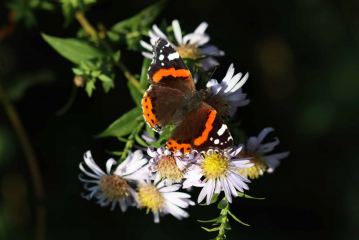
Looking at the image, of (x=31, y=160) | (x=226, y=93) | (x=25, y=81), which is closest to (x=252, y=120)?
(x=226, y=93)

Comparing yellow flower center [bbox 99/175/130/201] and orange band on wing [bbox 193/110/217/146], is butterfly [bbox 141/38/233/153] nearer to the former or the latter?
orange band on wing [bbox 193/110/217/146]

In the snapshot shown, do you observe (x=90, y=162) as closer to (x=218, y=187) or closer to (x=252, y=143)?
(x=218, y=187)

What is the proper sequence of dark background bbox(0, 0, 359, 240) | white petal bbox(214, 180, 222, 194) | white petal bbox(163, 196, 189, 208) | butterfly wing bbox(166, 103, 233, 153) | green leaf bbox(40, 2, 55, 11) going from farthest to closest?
dark background bbox(0, 0, 359, 240) < green leaf bbox(40, 2, 55, 11) < white petal bbox(163, 196, 189, 208) < white petal bbox(214, 180, 222, 194) < butterfly wing bbox(166, 103, 233, 153)

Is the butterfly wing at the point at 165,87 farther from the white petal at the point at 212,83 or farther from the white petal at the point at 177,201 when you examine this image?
the white petal at the point at 177,201

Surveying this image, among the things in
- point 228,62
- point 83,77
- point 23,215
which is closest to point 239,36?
point 228,62

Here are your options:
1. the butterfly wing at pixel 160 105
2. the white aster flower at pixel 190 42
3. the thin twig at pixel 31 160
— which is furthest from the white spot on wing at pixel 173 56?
the thin twig at pixel 31 160

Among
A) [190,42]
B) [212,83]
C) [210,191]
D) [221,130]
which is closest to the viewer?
→ [221,130]

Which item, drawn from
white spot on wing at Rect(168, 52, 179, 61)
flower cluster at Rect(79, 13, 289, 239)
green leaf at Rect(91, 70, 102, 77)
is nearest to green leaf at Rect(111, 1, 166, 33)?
flower cluster at Rect(79, 13, 289, 239)
